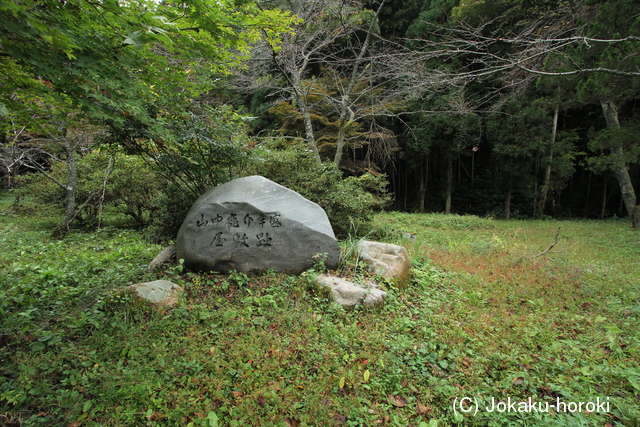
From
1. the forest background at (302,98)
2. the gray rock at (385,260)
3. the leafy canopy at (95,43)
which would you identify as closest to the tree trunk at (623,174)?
the forest background at (302,98)

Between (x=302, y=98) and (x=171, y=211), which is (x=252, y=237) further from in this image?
(x=302, y=98)

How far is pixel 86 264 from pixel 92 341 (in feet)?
7.58

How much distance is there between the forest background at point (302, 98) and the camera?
247 centimetres

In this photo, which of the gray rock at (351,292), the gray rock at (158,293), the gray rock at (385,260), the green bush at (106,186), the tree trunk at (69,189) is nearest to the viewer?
the gray rock at (158,293)

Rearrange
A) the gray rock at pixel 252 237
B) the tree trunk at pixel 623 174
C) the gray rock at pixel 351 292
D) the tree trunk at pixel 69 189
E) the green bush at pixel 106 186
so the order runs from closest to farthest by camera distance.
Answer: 1. the gray rock at pixel 351 292
2. the gray rock at pixel 252 237
3. the tree trunk at pixel 69 189
4. the green bush at pixel 106 186
5. the tree trunk at pixel 623 174

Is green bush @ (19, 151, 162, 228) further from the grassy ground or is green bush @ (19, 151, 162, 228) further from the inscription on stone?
the inscription on stone

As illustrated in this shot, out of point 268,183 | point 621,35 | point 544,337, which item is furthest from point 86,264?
point 621,35

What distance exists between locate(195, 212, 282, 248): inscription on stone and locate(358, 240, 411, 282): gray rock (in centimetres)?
146

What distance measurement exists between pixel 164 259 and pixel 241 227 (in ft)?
4.49

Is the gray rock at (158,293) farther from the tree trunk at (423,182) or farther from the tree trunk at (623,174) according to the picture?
the tree trunk at (423,182)

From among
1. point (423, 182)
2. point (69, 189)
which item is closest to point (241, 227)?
point (69, 189)

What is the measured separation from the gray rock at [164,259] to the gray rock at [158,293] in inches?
39.2

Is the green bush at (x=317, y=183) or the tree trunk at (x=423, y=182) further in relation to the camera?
the tree trunk at (x=423, y=182)

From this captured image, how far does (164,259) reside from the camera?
4.80 meters
